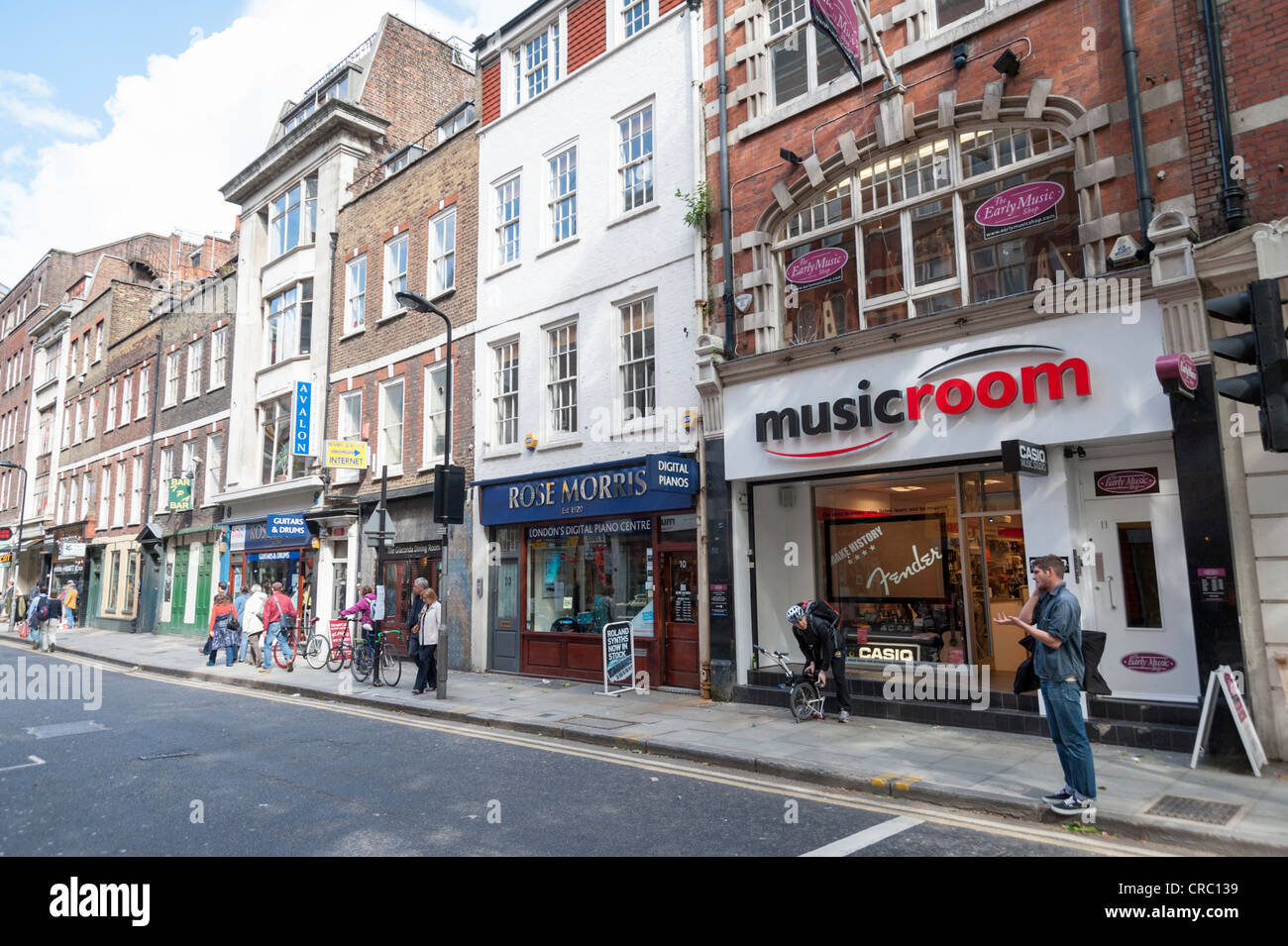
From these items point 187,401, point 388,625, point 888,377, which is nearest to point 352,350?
point 388,625

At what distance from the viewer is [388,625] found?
19.7 meters

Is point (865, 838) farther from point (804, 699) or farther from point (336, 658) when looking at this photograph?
point (336, 658)

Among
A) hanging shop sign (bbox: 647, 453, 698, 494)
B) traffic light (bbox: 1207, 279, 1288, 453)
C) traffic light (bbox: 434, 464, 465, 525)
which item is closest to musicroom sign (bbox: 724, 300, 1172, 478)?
hanging shop sign (bbox: 647, 453, 698, 494)

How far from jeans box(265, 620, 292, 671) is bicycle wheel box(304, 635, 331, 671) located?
441 mm

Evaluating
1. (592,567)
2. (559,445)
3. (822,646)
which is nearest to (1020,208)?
(822,646)

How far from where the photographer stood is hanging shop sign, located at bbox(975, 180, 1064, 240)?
9.95m

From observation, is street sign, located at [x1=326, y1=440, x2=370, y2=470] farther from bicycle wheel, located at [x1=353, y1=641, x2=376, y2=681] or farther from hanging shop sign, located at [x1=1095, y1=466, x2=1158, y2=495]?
hanging shop sign, located at [x1=1095, y1=466, x2=1158, y2=495]

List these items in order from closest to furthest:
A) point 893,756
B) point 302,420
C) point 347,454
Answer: point 893,756 < point 347,454 < point 302,420

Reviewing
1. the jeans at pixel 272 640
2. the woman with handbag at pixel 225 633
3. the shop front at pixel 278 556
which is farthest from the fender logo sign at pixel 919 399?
the shop front at pixel 278 556

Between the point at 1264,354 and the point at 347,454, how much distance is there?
18416mm

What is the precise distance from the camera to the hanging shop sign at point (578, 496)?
13.6 m

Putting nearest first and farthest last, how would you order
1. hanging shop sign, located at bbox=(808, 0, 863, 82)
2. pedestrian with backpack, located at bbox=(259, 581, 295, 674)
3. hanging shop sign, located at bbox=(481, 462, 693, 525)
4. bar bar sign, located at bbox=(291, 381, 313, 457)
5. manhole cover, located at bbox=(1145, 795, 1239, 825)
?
manhole cover, located at bbox=(1145, 795, 1239, 825)
hanging shop sign, located at bbox=(808, 0, 863, 82)
hanging shop sign, located at bbox=(481, 462, 693, 525)
pedestrian with backpack, located at bbox=(259, 581, 295, 674)
bar bar sign, located at bbox=(291, 381, 313, 457)

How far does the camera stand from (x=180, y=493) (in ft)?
91.7
